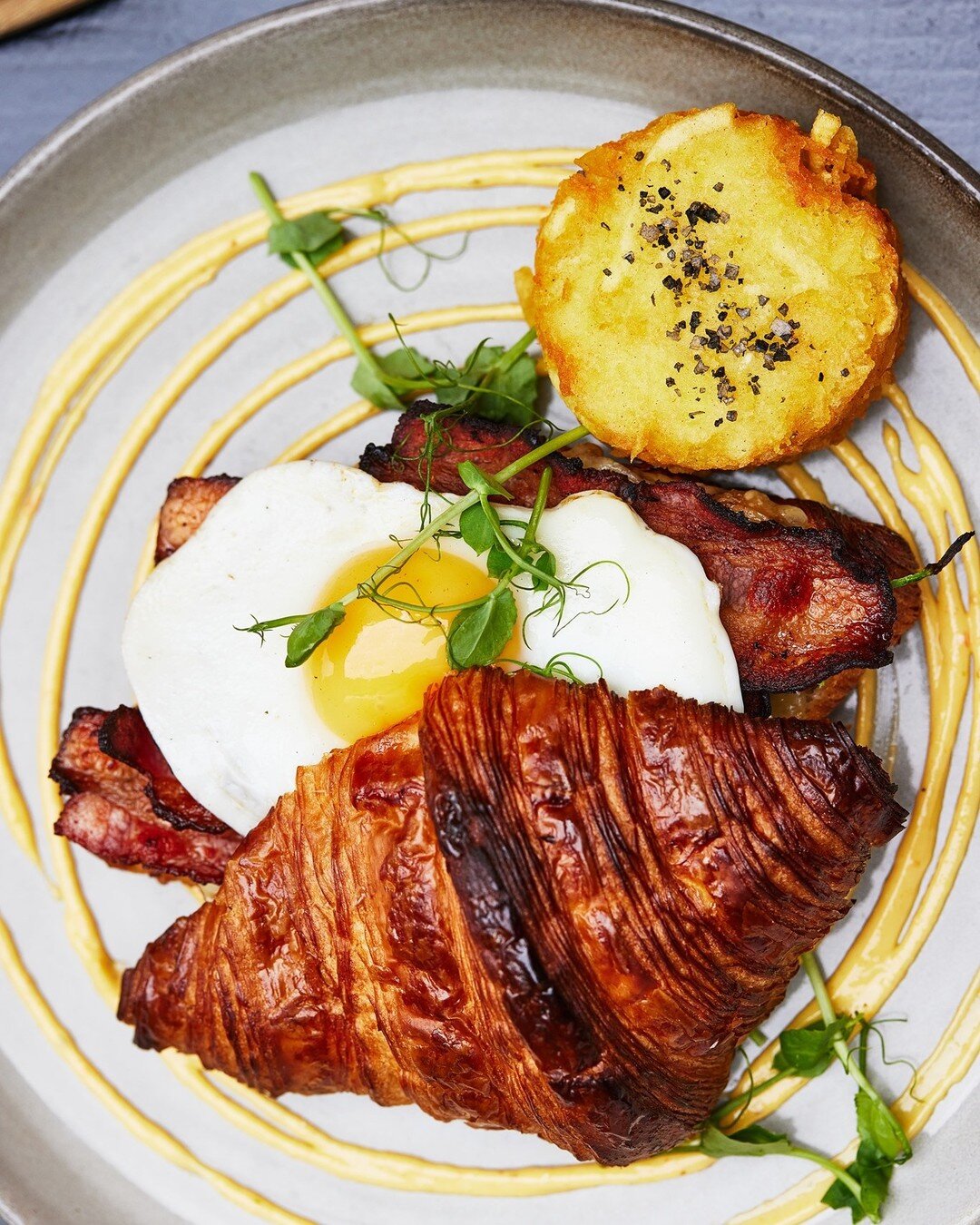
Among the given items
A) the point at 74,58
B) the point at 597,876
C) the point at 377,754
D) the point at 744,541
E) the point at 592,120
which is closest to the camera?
the point at 597,876

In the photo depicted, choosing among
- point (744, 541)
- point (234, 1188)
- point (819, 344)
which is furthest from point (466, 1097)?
point (819, 344)

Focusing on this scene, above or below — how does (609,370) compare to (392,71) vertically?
below

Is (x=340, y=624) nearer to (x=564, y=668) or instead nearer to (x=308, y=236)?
(x=564, y=668)

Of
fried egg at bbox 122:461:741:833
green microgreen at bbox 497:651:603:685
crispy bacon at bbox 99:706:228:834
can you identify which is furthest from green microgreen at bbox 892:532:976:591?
crispy bacon at bbox 99:706:228:834

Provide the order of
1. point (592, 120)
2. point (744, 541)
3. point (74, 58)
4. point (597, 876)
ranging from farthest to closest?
point (74, 58) → point (592, 120) → point (744, 541) → point (597, 876)

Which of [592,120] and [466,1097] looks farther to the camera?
[592,120]

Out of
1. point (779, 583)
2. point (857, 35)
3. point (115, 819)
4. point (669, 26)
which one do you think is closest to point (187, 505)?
point (115, 819)

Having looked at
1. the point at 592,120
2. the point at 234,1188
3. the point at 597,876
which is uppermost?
the point at 592,120

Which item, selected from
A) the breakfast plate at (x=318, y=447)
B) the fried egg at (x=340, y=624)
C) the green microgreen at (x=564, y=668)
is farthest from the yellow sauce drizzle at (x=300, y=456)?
the green microgreen at (x=564, y=668)

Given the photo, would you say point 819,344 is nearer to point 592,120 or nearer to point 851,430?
point 851,430
